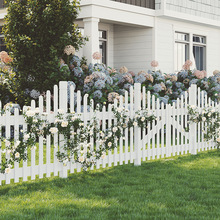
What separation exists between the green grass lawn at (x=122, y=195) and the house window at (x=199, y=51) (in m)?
9.62

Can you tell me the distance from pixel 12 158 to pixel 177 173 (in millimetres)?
2763

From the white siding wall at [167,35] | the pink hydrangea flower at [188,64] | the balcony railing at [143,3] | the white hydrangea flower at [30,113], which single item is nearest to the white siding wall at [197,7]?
the balcony railing at [143,3]

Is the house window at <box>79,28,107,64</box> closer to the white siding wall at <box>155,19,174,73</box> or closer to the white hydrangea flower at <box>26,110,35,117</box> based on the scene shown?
the white siding wall at <box>155,19,174,73</box>

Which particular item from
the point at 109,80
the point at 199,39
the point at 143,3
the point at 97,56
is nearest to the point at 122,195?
the point at 109,80

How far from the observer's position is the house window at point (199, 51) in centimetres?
1661

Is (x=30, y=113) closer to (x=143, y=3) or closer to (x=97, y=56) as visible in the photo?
(x=97, y=56)

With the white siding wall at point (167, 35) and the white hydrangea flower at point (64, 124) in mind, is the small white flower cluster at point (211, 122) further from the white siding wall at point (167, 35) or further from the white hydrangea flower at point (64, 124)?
the white siding wall at point (167, 35)

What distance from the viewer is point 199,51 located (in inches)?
662

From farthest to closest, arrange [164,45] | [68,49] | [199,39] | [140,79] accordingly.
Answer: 1. [199,39]
2. [164,45]
3. [140,79]
4. [68,49]

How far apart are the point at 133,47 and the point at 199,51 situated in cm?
354

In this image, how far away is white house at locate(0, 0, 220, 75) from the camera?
1241 centimetres

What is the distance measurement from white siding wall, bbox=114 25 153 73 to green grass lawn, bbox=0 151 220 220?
23.6ft

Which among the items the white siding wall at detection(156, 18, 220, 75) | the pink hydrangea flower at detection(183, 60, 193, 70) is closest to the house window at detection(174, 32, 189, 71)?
the white siding wall at detection(156, 18, 220, 75)

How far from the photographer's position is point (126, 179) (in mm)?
6660
